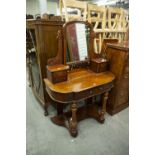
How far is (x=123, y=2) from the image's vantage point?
17.3ft

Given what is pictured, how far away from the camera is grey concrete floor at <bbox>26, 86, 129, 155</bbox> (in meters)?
1.58

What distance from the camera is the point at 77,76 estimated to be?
5.73ft

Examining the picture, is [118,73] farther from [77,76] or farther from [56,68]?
[56,68]

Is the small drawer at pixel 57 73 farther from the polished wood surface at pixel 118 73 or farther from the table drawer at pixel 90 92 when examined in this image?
the polished wood surface at pixel 118 73

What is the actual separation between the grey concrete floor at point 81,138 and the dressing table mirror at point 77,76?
0.36 feet

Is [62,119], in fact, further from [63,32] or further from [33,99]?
[63,32]

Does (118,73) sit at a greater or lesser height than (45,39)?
lesser

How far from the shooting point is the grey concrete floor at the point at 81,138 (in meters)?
1.58

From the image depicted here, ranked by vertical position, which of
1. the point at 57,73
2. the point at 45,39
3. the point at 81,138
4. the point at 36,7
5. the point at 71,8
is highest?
the point at 36,7

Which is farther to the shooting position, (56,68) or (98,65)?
(98,65)

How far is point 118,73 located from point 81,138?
3.25 feet

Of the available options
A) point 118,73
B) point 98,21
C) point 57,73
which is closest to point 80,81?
point 57,73

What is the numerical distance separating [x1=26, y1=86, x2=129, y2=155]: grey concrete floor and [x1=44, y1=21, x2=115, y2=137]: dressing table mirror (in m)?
0.11
